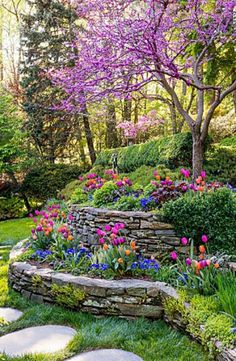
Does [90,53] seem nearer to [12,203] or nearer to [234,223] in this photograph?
[234,223]

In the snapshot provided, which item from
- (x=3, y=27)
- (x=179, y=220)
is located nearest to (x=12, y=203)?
(x=179, y=220)

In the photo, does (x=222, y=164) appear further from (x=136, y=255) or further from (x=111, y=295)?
(x=111, y=295)

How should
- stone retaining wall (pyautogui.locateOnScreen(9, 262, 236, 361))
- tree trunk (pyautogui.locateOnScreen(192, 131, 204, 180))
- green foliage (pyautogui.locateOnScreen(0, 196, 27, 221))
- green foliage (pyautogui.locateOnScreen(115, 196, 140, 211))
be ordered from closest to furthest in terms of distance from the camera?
1. stone retaining wall (pyautogui.locateOnScreen(9, 262, 236, 361))
2. green foliage (pyautogui.locateOnScreen(115, 196, 140, 211))
3. tree trunk (pyautogui.locateOnScreen(192, 131, 204, 180))
4. green foliage (pyautogui.locateOnScreen(0, 196, 27, 221))

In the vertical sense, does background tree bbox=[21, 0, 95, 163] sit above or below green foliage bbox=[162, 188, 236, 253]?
above

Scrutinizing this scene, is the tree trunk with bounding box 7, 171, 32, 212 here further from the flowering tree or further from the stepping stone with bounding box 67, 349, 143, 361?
the stepping stone with bounding box 67, 349, 143, 361

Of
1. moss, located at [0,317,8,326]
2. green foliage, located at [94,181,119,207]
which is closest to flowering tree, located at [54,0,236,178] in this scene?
green foliage, located at [94,181,119,207]

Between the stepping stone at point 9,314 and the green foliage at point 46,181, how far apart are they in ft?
24.1

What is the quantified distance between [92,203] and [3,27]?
1465cm

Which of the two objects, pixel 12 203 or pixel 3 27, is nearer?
pixel 12 203

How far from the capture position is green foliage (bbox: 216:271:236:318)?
7.21 feet

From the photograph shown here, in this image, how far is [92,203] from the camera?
4281 millimetres

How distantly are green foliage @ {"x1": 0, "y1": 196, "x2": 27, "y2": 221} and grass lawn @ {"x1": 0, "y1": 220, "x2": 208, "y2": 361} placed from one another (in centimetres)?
722

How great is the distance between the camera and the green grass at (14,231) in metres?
6.57

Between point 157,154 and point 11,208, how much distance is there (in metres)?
5.00
